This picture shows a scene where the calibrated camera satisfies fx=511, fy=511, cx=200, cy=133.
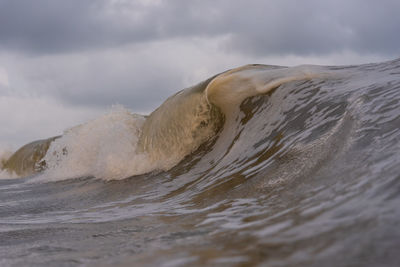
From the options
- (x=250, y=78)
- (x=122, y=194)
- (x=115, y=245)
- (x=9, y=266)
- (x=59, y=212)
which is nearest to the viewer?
(x=9, y=266)

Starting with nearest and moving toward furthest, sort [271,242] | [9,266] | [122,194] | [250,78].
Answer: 1. [271,242]
2. [9,266]
3. [122,194]
4. [250,78]

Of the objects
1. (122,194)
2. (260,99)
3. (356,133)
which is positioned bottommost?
(122,194)

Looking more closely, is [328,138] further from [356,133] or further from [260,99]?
[260,99]

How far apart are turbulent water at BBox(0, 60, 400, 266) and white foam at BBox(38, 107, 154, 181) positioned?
1.5 inches

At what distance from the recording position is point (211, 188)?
3.31 metres

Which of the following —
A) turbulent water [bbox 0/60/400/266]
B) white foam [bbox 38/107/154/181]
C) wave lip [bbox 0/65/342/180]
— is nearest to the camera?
turbulent water [bbox 0/60/400/266]

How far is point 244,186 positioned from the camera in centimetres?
287

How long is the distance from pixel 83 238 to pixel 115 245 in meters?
0.36

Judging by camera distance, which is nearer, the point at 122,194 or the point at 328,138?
the point at 328,138

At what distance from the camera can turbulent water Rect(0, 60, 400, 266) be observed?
1349mm

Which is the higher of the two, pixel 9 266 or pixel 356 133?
pixel 356 133

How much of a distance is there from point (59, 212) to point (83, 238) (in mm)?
1460

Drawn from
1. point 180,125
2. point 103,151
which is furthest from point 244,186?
point 103,151

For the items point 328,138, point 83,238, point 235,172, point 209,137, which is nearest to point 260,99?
point 209,137
